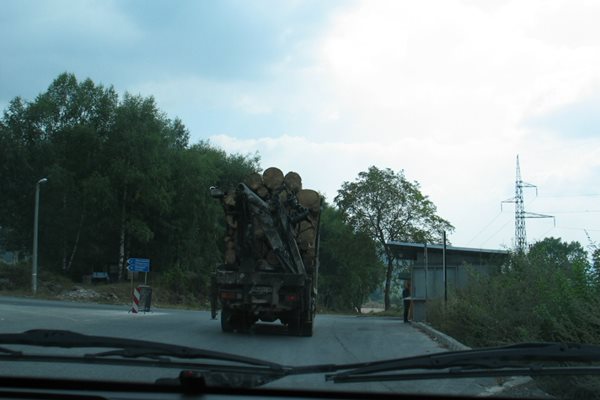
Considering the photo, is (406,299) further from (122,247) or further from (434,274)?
(122,247)

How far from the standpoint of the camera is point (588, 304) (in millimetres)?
9234

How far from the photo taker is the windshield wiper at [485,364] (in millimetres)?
4410

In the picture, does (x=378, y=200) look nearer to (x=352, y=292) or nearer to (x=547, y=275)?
(x=352, y=292)

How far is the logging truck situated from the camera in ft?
49.6

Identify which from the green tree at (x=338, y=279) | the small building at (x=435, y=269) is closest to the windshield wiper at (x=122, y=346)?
the small building at (x=435, y=269)

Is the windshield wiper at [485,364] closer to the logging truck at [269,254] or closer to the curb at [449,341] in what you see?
the curb at [449,341]

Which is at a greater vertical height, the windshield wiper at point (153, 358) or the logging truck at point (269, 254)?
the logging truck at point (269, 254)

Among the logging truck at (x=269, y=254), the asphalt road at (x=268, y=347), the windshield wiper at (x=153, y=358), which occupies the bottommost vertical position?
the asphalt road at (x=268, y=347)

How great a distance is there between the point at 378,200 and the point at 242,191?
36675 millimetres

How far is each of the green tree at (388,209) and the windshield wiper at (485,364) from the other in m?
46.8

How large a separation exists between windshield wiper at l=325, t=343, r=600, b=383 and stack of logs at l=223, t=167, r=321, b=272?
11100 mm

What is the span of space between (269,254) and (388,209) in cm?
3609

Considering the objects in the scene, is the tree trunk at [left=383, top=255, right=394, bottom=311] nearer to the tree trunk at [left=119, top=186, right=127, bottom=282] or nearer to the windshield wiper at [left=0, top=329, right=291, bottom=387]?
the tree trunk at [left=119, top=186, right=127, bottom=282]

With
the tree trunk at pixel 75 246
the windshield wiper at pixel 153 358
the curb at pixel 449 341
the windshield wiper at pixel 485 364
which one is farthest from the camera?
the tree trunk at pixel 75 246
